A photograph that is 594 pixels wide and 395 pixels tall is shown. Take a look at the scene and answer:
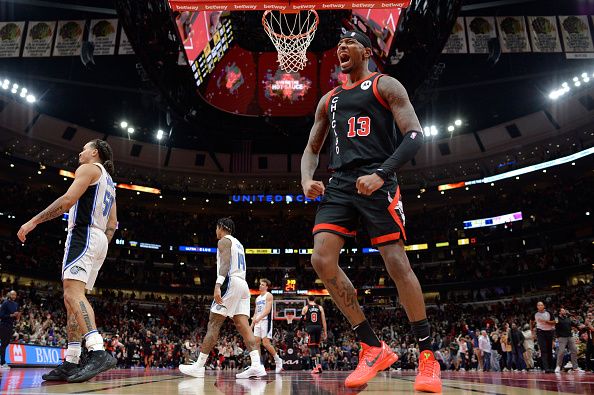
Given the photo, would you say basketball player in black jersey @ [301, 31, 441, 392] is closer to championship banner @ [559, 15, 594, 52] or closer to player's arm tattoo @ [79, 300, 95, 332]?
player's arm tattoo @ [79, 300, 95, 332]

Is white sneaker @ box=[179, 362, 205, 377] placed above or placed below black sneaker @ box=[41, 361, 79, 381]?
below

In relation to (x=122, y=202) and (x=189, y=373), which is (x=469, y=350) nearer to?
(x=189, y=373)

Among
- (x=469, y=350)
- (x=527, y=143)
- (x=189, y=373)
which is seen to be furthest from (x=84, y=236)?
(x=527, y=143)

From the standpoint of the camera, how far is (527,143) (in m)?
33.4

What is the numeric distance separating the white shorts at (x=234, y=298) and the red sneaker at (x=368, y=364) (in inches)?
141

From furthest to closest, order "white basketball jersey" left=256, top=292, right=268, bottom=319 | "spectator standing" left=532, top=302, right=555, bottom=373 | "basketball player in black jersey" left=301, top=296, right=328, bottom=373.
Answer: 1. "basketball player in black jersey" left=301, top=296, right=328, bottom=373
2. "spectator standing" left=532, top=302, right=555, bottom=373
3. "white basketball jersey" left=256, top=292, right=268, bottom=319

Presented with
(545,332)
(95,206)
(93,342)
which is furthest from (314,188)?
A: (545,332)

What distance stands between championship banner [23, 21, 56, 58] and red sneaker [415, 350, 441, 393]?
18.3 metres

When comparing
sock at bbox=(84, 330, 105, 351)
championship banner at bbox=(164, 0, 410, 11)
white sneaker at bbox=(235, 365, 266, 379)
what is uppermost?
Answer: championship banner at bbox=(164, 0, 410, 11)

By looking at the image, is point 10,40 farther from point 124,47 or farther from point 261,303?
point 261,303

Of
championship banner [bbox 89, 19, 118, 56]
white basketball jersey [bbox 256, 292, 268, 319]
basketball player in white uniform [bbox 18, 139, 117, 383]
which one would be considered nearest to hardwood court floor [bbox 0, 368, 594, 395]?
basketball player in white uniform [bbox 18, 139, 117, 383]

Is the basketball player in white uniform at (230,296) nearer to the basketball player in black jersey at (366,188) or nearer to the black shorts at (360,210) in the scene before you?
the basketball player in black jersey at (366,188)

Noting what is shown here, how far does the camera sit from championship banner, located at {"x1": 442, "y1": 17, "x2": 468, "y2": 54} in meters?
18.2

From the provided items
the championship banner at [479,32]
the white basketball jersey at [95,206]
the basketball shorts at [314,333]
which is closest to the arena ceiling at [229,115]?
the championship banner at [479,32]
